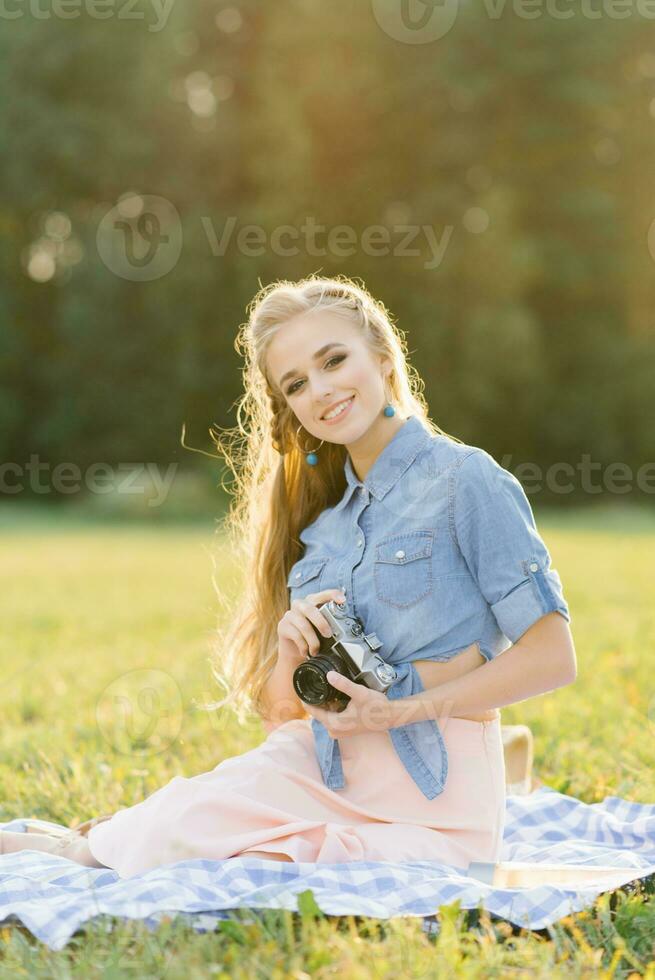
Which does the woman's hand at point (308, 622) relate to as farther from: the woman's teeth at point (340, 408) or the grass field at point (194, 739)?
the grass field at point (194, 739)

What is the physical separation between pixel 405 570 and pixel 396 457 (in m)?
0.30

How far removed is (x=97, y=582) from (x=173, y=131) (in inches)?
596

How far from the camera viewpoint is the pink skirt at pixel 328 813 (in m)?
2.63

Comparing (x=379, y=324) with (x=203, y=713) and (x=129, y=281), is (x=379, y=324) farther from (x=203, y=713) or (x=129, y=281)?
(x=129, y=281)

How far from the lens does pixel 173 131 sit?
75.6 feet

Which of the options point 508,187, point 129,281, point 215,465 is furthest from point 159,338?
point 508,187

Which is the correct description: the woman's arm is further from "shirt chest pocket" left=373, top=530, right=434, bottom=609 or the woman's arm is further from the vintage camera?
"shirt chest pocket" left=373, top=530, right=434, bottom=609

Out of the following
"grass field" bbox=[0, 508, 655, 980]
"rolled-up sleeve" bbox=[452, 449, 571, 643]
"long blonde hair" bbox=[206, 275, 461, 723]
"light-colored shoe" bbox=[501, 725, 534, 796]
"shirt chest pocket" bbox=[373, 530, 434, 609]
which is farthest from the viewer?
"light-colored shoe" bbox=[501, 725, 534, 796]

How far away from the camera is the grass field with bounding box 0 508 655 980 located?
2.23 meters

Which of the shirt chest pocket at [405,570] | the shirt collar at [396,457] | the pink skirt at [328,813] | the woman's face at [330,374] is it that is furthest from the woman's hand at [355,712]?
the woman's face at [330,374]

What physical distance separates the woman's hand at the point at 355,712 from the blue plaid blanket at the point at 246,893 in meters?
0.28

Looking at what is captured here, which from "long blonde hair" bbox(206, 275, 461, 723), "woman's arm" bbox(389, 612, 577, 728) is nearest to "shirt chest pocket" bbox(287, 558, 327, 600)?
"long blonde hair" bbox(206, 275, 461, 723)

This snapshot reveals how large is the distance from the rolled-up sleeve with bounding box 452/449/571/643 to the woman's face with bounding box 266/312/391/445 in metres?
0.33

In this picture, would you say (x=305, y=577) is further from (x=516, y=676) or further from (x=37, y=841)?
(x=37, y=841)
